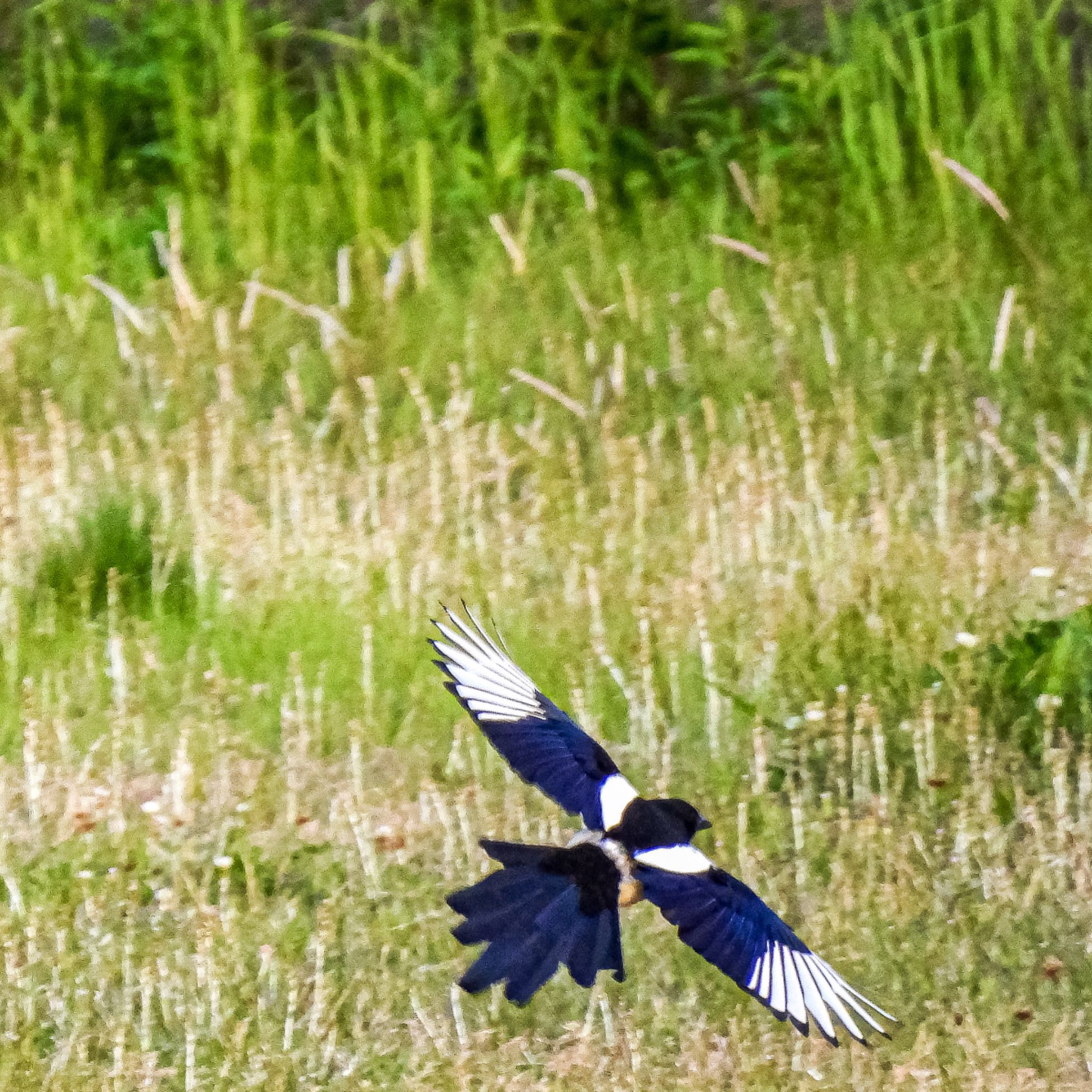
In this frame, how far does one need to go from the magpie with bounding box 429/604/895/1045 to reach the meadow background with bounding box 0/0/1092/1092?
0.18 m

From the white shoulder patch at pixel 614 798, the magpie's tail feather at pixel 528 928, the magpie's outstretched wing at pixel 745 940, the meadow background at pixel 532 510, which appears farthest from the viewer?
the meadow background at pixel 532 510

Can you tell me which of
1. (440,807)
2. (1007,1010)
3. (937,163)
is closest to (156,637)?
(440,807)

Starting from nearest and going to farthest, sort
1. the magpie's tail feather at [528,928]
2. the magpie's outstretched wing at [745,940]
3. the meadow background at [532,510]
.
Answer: the magpie's outstretched wing at [745,940]
the magpie's tail feather at [528,928]
the meadow background at [532,510]

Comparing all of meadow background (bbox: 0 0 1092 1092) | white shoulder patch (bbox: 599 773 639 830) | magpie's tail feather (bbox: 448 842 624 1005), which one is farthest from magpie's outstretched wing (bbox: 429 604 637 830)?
meadow background (bbox: 0 0 1092 1092)

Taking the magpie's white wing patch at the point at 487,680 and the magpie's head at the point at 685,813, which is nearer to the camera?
the magpie's head at the point at 685,813

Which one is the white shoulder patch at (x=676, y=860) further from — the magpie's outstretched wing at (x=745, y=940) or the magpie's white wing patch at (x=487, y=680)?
the magpie's white wing patch at (x=487, y=680)

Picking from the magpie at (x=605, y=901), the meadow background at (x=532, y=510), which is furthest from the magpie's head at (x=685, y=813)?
the meadow background at (x=532, y=510)

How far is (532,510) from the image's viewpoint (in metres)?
3.65

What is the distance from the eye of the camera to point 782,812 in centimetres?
279

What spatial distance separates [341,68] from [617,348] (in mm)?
1610

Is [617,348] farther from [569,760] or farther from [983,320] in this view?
[569,760]

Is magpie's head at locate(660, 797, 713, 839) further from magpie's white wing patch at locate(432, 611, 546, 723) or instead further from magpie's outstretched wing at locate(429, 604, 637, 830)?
magpie's white wing patch at locate(432, 611, 546, 723)

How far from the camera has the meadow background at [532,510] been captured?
8.18 ft

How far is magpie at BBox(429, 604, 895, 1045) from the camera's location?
7.04 ft
